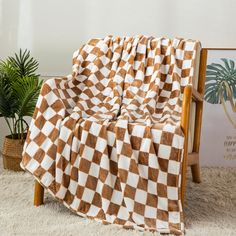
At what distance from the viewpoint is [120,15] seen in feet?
8.89

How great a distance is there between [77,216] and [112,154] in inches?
11.5

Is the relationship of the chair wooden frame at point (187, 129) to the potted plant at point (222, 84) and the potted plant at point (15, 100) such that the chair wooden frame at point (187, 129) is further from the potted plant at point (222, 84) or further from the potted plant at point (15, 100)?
the potted plant at point (15, 100)

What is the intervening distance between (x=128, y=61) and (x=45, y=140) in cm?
67

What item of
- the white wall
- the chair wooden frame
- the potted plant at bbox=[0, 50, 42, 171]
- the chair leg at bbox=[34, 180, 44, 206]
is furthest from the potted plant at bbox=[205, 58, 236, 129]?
the chair leg at bbox=[34, 180, 44, 206]

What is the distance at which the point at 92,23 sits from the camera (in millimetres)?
2746

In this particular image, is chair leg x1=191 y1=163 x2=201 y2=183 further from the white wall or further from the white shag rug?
the white wall

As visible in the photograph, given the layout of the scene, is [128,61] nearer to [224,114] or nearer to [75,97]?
[75,97]

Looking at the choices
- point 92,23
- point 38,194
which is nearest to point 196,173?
point 38,194

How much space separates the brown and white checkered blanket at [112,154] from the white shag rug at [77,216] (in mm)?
73

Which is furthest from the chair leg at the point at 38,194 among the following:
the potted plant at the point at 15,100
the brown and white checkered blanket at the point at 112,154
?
the potted plant at the point at 15,100

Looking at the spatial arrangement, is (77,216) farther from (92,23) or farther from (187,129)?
(92,23)

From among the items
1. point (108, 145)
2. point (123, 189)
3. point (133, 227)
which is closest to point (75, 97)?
point (108, 145)

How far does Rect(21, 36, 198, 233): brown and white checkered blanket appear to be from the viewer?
1556 millimetres

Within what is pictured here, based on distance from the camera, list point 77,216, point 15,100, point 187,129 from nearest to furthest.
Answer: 1. point 187,129
2. point 77,216
3. point 15,100
